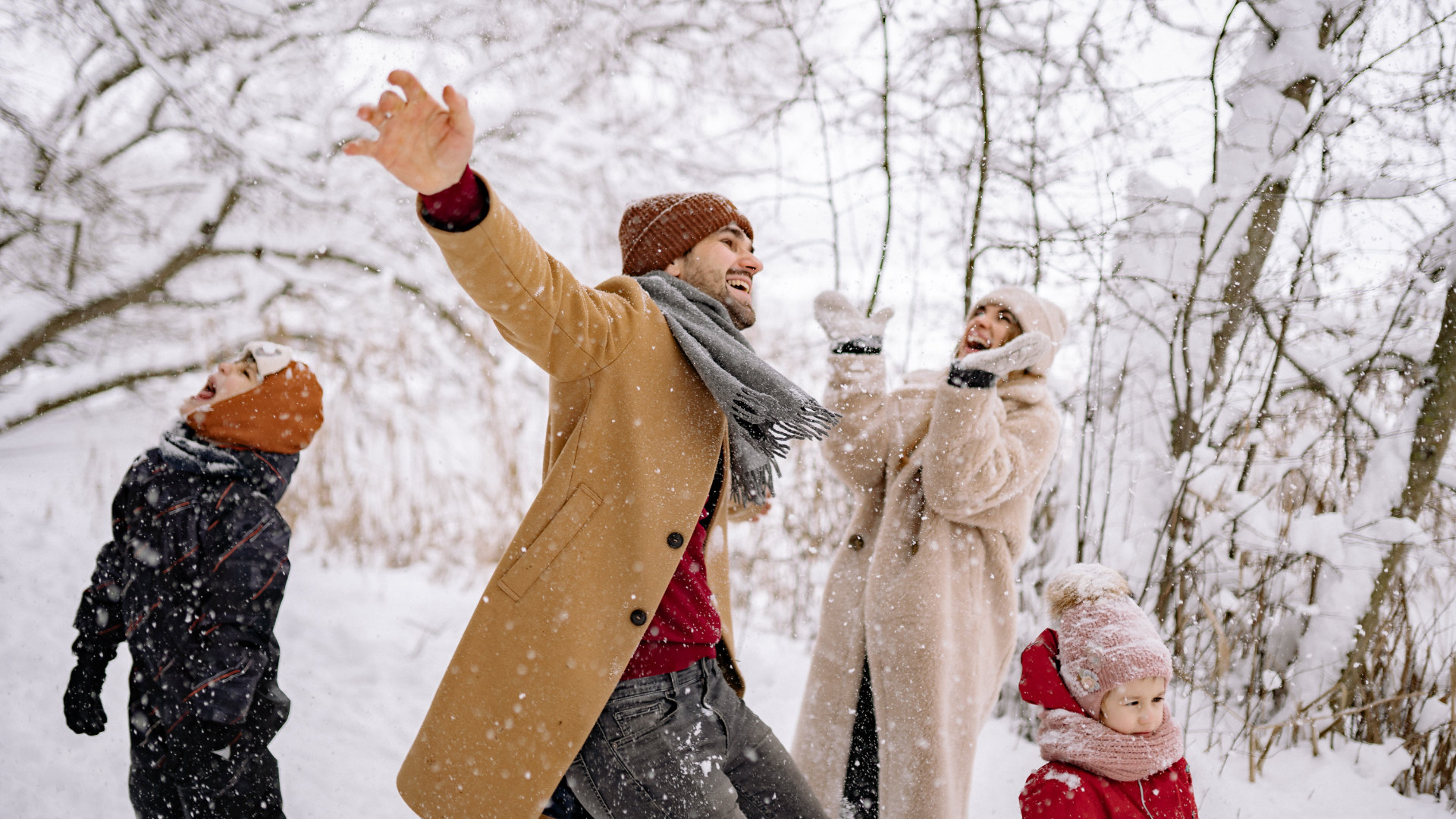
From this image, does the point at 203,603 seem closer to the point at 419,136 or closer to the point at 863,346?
the point at 419,136

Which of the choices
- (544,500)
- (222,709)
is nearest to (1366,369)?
(544,500)

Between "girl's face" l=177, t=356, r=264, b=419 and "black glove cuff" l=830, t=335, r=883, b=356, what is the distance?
155cm

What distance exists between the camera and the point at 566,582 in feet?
3.83

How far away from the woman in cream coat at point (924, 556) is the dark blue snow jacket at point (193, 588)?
1441mm

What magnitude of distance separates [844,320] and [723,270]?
0.68 m

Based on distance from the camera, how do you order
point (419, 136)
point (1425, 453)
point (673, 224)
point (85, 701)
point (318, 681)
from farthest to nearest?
point (318, 681)
point (1425, 453)
point (85, 701)
point (673, 224)
point (419, 136)

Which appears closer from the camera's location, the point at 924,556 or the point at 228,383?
the point at 228,383

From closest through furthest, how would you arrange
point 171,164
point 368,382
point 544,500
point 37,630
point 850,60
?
point 544,500
point 37,630
point 850,60
point 171,164
point 368,382

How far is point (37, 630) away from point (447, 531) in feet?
6.29

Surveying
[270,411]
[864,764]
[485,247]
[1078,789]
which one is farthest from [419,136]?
[864,764]

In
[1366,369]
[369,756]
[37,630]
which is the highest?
A: [1366,369]

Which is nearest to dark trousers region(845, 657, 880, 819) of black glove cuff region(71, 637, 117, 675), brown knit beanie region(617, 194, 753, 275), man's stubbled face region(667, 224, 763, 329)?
man's stubbled face region(667, 224, 763, 329)

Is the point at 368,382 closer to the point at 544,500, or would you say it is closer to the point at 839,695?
the point at 839,695

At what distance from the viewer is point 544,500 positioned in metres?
1.19
